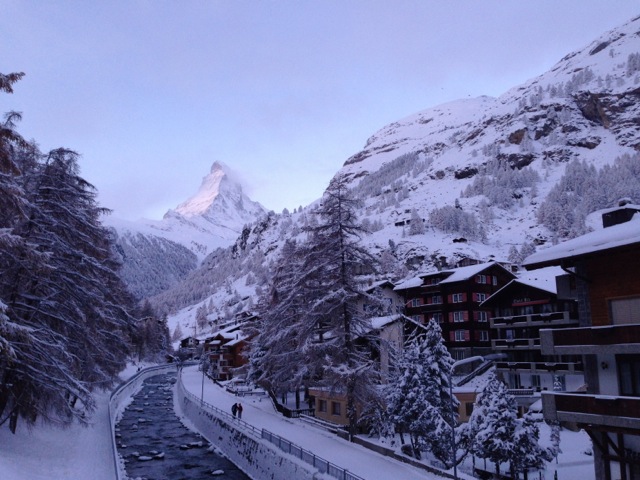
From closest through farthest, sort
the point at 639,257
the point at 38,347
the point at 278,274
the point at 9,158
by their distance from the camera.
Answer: the point at 639,257 < the point at 9,158 < the point at 38,347 < the point at 278,274

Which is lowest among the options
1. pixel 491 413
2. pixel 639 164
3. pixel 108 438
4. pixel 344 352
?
pixel 108 438

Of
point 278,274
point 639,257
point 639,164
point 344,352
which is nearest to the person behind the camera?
point 639,257

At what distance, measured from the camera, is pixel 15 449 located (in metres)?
24.6

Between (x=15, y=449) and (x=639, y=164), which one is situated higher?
(x=639, y=164)

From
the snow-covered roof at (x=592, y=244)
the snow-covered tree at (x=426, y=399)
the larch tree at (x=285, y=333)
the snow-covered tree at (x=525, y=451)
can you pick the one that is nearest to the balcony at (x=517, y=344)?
the snow-covered tree at (x=426, y=399)

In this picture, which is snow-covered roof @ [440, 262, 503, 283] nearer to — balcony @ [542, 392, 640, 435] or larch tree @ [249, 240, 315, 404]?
larch tree @ [249, 240, 315, 404]

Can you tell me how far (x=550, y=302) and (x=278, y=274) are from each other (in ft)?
95.6

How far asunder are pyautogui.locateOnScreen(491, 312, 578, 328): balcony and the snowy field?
38.1 feet

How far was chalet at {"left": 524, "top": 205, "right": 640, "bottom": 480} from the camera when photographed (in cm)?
1502

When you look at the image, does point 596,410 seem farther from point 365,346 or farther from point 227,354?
point 227,354

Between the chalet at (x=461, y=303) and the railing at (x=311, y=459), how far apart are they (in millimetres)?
38233

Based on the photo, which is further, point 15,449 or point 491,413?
point 491,413

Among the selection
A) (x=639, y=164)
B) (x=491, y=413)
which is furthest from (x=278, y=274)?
(x=639, y=164)

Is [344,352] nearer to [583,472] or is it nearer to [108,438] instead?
[583,472]
